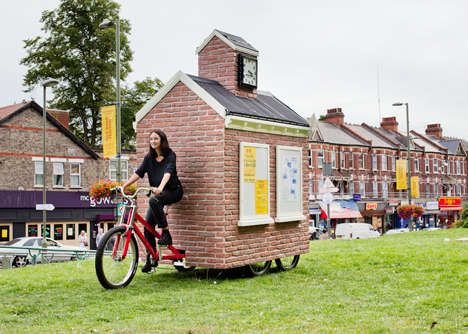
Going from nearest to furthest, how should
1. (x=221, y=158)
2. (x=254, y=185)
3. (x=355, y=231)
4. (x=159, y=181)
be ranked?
(x=159, y=181) < (x=221, y=158) < (x=254, y=185) < (x=355, y=231)

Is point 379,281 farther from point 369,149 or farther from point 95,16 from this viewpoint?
point 369,149

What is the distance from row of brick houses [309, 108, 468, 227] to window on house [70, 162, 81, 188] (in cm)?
2057

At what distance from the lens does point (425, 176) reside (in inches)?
3076

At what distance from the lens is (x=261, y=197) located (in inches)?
436

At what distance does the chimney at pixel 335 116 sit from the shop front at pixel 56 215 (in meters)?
30.1

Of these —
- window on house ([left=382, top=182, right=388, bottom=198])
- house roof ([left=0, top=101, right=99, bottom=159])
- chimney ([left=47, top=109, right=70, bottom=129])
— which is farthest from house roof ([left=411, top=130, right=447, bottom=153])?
chimney ([left=47, top=109, right=70, bottom=129])

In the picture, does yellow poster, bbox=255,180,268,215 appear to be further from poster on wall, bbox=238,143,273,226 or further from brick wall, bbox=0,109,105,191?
brick wall, bbox=0,109,105,191

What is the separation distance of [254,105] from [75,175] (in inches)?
1417

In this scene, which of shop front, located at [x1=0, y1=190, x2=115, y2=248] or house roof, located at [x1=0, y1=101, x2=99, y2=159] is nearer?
shop front, located at [x1=0, y1=190, x2=115, y2=248]

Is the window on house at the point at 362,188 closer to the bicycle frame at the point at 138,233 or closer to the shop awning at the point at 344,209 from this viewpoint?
the shop awning at the point at 344,209

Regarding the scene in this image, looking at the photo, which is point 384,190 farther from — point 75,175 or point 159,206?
point 159,206

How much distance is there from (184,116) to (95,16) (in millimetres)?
42607

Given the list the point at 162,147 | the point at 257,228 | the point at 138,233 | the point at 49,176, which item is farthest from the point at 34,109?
the point at 138,233

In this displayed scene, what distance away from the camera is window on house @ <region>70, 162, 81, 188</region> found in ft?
149
